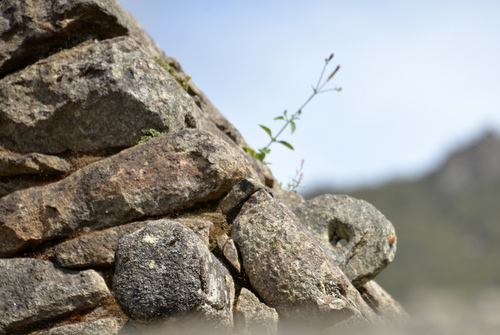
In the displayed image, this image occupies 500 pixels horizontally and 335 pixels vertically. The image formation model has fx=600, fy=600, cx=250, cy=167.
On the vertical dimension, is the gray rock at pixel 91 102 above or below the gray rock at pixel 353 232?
below

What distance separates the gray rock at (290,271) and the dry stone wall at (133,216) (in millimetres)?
16

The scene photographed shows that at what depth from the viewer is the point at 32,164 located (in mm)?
8070

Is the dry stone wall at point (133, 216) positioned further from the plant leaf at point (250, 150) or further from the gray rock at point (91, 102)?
the plant leaf at point (250, 150)

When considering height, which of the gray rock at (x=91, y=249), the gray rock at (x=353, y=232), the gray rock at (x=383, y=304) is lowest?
the gray rock at (x=91, y=249)

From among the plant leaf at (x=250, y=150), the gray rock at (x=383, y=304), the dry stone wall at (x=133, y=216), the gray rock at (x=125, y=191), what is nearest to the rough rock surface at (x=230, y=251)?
the dry stone wall at (x=133, y=216)

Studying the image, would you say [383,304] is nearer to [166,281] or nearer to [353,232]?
[353,232]

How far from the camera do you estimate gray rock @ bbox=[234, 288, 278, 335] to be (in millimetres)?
6465

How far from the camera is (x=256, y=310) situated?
6633 millimetres

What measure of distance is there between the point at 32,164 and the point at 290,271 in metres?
3.82

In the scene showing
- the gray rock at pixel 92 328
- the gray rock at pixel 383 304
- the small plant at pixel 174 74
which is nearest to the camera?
the gray rock at pixel 92 328

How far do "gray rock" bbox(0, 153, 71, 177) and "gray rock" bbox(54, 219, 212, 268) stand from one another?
141 centimetres

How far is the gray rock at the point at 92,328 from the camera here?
6.37m

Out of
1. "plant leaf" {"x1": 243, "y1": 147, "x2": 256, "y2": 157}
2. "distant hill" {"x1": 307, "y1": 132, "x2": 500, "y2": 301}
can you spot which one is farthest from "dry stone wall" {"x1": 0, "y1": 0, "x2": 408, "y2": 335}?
"distant hill" {"x1": 307, "y1": 132, "x2": 500, "y2": 301}

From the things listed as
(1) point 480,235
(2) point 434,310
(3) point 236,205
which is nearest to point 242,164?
(3) point 236,205
